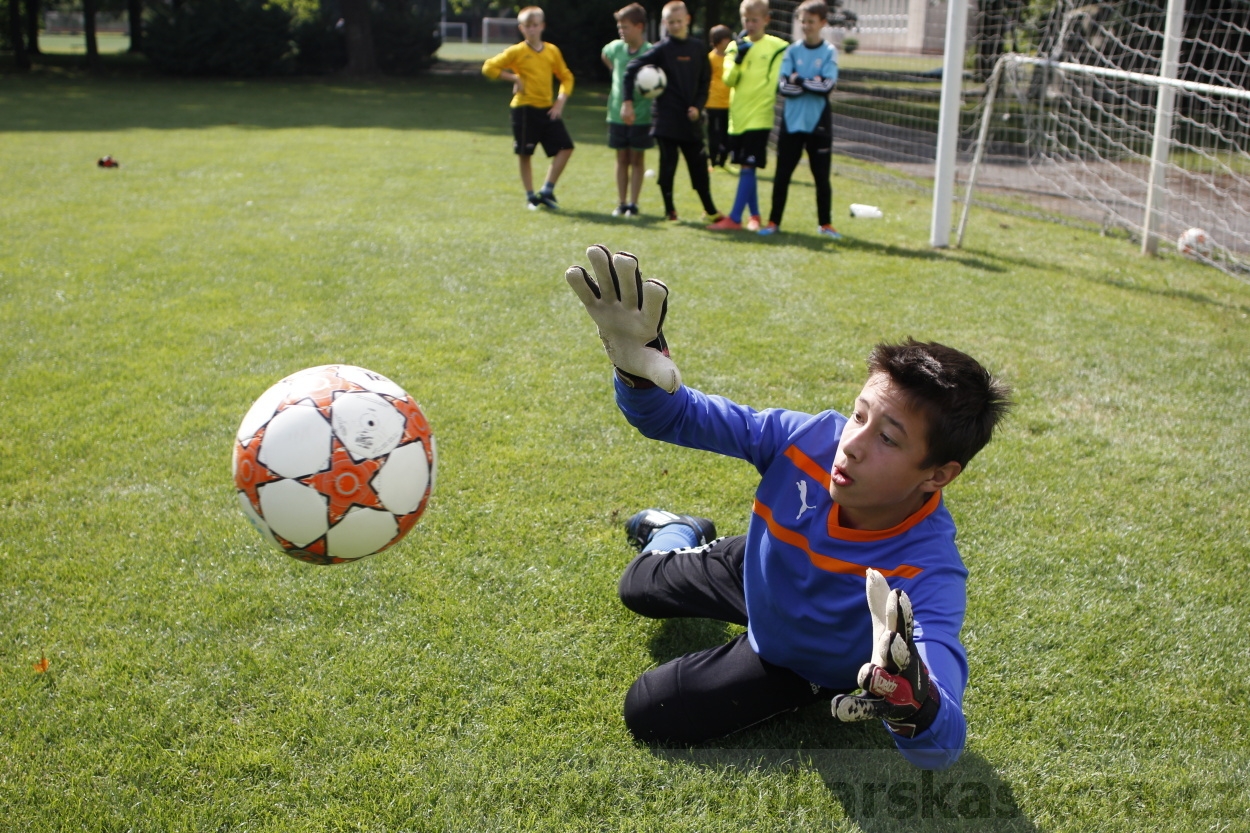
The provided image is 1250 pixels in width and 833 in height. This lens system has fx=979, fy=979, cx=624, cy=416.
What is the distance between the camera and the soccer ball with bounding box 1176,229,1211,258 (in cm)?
843

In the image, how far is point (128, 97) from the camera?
2192 centimetres

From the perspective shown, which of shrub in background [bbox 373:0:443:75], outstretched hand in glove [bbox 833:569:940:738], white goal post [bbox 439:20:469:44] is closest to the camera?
outstretched hand in glove [bbox 833:569:940:738]

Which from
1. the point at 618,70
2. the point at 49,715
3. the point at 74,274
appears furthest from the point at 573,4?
the point at 49,715

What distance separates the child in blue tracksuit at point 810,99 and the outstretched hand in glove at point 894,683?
728cm

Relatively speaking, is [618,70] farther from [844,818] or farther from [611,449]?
[844,818]

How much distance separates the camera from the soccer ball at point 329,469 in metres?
2.70

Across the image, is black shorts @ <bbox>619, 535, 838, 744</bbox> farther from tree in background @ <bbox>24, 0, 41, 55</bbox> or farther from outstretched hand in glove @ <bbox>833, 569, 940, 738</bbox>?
tree in background @ <bbox>24, 0, 41, 55</bbox>

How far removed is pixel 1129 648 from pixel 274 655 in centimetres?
277

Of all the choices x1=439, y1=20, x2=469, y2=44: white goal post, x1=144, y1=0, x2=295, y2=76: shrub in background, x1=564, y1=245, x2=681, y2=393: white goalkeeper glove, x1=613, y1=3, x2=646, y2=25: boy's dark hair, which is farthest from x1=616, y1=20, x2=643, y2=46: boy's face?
x1=439, y1=20, x2=469, y2=44: white goal post

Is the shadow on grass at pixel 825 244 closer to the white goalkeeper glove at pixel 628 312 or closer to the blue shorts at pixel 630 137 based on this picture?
the blue shorts at pixel 630 137

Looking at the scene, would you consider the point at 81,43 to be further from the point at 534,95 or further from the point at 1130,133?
the point at 1130,133

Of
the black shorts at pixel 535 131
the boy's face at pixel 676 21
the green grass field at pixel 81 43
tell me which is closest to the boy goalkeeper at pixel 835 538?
the boy's face at pixel 676 21

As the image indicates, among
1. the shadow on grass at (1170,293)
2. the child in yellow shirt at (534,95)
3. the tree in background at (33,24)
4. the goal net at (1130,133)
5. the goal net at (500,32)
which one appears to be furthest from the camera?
the goal net at (500,32)

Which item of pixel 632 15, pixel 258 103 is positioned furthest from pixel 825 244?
pixel 258 103
